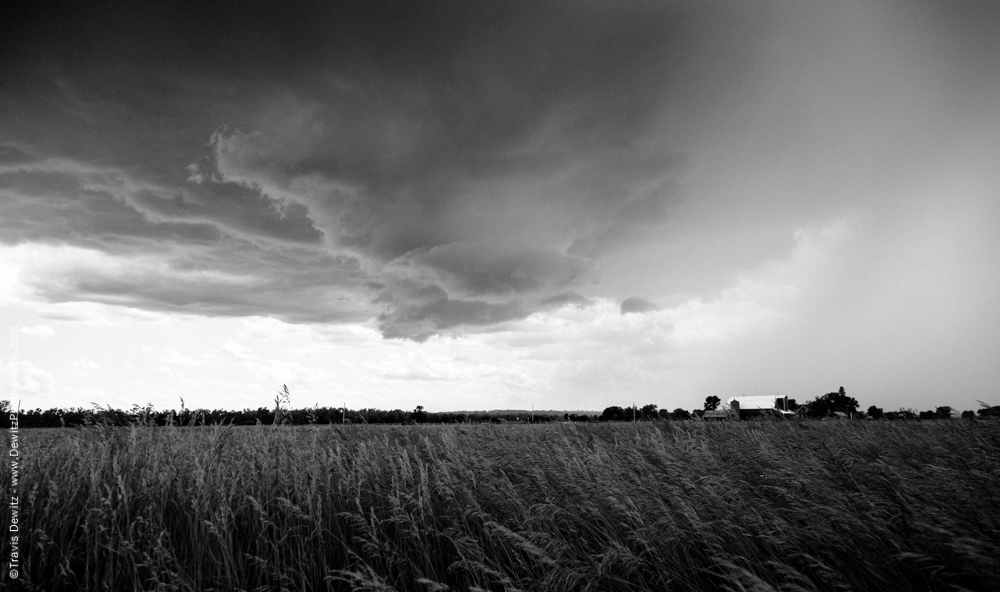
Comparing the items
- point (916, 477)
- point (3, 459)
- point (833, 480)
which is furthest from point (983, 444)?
point (3, 459)

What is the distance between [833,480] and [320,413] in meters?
10.3

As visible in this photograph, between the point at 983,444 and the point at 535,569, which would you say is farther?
the point at 983,444

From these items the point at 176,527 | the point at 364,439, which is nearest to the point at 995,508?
the point at 176,527

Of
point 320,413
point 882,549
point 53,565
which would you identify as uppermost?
point 320,413

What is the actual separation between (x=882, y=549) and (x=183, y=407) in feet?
36.3

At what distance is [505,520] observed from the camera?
7781mm

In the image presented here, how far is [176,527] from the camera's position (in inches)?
297

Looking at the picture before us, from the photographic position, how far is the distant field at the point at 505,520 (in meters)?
5.76

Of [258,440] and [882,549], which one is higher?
[258,440]

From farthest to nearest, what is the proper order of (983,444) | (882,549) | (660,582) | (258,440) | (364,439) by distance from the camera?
(364,439)
(258,440)
(983,444)
(660,582)
(882,549)

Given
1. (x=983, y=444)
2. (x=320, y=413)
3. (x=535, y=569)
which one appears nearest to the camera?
(x=535, y=569)

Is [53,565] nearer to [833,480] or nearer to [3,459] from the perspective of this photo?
[3,459]

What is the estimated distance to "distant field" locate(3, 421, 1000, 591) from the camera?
5.76 metres

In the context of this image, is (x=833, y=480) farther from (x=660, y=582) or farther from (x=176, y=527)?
(x=176, y=527)
